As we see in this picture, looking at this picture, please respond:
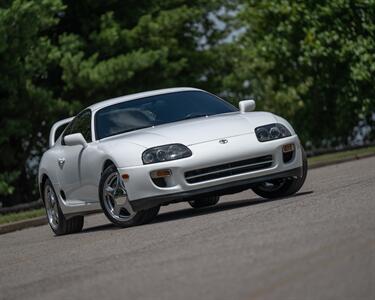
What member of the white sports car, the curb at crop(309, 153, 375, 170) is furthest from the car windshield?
the curb at crop(309, 153, 375, 170)

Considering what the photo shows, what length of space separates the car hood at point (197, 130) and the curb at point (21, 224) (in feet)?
16.7

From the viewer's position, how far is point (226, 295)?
7031 mm

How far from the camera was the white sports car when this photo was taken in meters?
12.6

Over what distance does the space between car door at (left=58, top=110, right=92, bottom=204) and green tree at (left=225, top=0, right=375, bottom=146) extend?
2222 cm

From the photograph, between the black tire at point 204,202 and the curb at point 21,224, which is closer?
the black tire at point 204,202

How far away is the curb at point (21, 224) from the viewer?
1806cm

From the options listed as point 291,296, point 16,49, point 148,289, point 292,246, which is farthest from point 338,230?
point 16,49

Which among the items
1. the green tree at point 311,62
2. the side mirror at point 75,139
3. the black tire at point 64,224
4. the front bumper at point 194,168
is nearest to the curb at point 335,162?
the green tree at point 311,62

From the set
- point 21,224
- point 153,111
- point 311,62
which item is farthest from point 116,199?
point 311,62

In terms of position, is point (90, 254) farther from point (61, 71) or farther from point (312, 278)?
point (61, 71)

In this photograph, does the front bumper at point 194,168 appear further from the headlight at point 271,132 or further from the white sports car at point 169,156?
the headlight at point 271,132

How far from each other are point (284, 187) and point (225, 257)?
516 centimetres

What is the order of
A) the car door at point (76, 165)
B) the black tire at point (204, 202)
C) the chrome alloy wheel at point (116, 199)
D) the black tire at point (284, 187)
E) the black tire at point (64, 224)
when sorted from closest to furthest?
the chrome alloy wheel at point (116, 199) < the black tire at point (284, 187) < the car door at point (76, 165) < the black tire at point (64, 224) < the black tire at point (204, 202)

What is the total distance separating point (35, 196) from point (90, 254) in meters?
24.1
